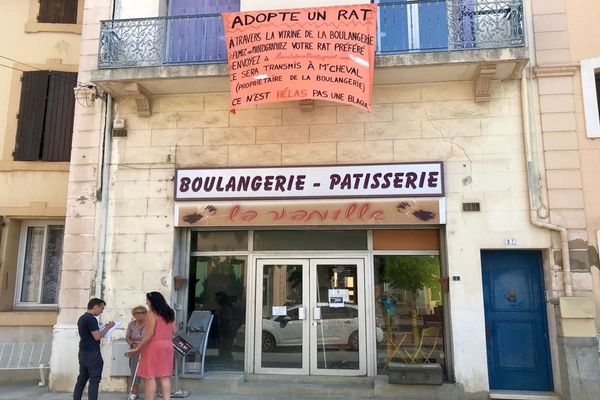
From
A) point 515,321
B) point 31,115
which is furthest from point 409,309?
point 31,115

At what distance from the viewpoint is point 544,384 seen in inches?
295

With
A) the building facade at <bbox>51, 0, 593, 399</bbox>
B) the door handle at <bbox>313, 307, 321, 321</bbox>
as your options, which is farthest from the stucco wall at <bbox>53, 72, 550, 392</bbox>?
the door handle at <bbox>313, 307, 321, 321</bbox>

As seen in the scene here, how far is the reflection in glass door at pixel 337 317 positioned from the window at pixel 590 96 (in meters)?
4.16

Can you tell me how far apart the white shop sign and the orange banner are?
118 centimetres

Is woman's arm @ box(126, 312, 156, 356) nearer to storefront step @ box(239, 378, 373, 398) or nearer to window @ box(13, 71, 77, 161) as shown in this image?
storefront step @ box(239, 378, 373, 398)

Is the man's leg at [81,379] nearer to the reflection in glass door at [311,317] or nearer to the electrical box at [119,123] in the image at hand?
the reflection in glass door at [311,317]

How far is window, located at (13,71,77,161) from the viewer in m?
9.38

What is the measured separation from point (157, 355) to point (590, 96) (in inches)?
292

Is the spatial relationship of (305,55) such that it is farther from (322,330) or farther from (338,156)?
(322,330)

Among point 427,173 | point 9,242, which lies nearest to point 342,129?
point 427,173

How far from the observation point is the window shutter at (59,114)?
9.44 m

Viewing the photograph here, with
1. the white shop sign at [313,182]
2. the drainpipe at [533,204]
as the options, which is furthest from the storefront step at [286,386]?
the drainpipe at [533,204]

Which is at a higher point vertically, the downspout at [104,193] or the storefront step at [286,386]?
the downspout at [104,193]

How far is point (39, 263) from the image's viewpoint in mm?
9539
